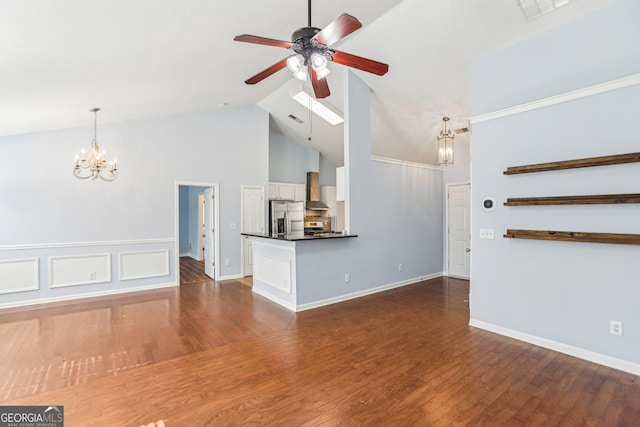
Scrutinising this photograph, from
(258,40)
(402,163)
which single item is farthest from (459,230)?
(258,40)

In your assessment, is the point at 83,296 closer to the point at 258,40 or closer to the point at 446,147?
the point at 258,40

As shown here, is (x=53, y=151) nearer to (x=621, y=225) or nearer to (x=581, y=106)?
(x=581, y=106)

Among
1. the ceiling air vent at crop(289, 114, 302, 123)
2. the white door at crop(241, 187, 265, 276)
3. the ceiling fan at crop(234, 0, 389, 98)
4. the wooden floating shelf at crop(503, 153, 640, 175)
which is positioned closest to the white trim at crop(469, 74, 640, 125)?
the wooden floating shelf at crop(503, 153, 640, 175)

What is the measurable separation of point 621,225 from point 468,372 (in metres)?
1.84

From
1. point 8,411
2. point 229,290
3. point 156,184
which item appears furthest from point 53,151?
point 8,411

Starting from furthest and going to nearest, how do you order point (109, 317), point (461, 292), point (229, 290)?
1. point (229, 290)
2. point (461, 292)
3. point (109, 317)

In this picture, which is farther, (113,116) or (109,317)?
(113,116)

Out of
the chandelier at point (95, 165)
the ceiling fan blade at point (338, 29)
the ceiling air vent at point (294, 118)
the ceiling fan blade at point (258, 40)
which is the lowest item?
the chandelier at point (95, 165)

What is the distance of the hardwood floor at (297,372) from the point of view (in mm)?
2094

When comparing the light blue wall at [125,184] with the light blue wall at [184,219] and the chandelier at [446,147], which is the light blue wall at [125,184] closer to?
the chandelier at [446,147]

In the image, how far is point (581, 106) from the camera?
285 centimetres

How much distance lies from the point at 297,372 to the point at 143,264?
4.19 meters

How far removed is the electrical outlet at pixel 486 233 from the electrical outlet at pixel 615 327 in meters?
1.23

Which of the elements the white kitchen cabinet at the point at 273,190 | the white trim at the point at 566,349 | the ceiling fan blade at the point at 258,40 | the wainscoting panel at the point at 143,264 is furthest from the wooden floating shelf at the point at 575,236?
the wainscoting panel at the point at 143,264
